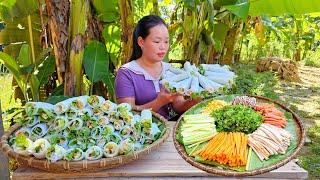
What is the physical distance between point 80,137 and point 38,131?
0.49 feet

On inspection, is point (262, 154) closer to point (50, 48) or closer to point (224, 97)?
point (224, 97)

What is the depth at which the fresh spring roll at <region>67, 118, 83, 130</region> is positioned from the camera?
1298mm

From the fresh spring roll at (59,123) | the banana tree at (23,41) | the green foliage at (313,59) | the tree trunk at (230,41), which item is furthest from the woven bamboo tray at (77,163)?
the green foliage at (313,59)

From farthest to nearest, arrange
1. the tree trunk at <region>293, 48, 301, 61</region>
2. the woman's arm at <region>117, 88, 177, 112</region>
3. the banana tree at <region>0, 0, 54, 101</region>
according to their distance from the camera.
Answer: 1. the tree trunk at <region>293, 48, 301, 61</region>
2. the banana tree at <region>0, 0, 54, 101</region>
3. the woman's arm at <region>117, 88, 177, 112</region>

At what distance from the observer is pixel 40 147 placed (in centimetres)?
124

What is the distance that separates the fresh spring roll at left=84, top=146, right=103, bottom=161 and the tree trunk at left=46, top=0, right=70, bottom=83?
0.74 metres

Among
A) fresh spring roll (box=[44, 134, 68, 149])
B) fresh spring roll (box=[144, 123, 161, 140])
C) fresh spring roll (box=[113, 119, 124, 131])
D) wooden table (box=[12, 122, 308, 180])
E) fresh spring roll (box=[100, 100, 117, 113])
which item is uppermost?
fresh spring roll (box=[100, 100, 117, 113])

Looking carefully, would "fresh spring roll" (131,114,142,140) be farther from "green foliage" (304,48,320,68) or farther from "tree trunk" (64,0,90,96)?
"green foliage" (304,48,320,68)

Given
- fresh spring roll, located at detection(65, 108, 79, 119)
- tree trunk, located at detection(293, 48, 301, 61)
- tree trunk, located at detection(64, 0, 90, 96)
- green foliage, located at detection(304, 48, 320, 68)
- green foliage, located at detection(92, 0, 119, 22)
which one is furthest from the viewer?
tree trunk, located at detection(293, 48, 301, 61)

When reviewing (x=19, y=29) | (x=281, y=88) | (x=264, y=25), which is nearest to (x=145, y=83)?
(x=19, y=29)

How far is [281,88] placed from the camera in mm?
5238

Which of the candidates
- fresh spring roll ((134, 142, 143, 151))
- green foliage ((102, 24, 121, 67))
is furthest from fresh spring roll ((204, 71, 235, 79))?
green foliage ((102, 24, 121, 67))

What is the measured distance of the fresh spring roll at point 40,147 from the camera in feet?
4.05

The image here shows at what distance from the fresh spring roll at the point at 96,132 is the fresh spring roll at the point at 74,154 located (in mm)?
74
